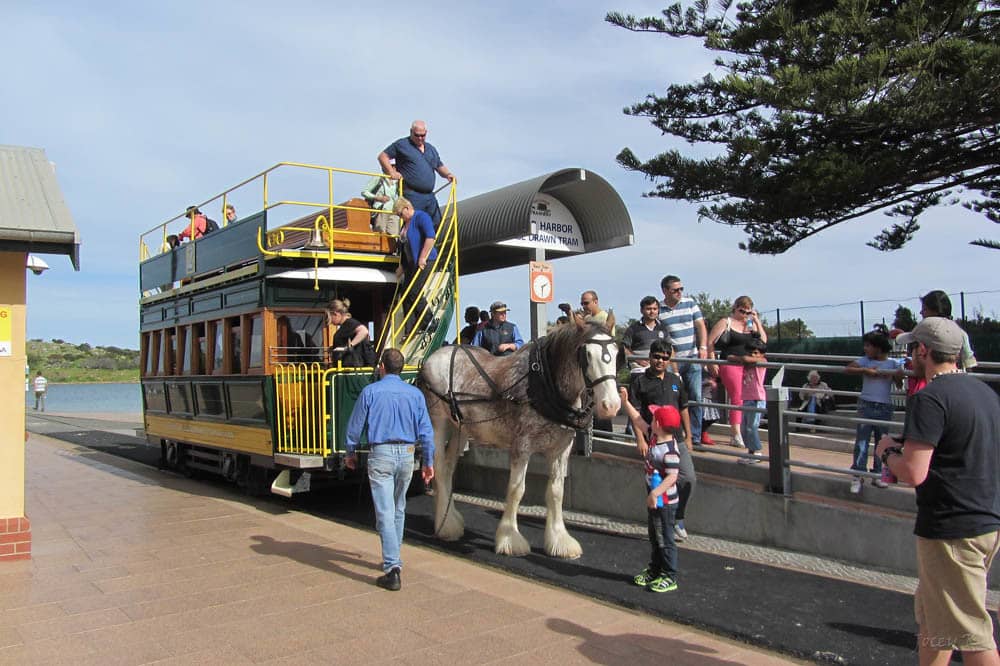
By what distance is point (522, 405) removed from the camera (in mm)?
7379

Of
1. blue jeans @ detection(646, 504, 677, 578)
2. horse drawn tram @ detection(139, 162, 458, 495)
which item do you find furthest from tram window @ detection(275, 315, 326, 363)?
blue jeans @ detection(646, 504, 677, 578)

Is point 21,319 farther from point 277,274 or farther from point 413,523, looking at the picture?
point 413,523

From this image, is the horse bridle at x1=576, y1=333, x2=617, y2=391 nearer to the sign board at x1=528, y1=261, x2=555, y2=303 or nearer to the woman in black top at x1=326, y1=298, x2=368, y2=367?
the sign board at x1=528, y1=261, x2=555, y2=303

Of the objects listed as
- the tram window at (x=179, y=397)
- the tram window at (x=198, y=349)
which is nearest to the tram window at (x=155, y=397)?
the tram window at (x=179, y=397)

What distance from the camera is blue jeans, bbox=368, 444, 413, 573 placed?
638cm

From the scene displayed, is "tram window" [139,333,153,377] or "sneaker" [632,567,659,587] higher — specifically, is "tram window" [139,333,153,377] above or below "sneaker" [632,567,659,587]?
above

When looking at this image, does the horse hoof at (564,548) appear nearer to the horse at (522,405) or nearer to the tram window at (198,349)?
the horse at (522,405)

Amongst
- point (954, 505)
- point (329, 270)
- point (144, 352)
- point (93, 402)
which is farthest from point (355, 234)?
point (93, 402)

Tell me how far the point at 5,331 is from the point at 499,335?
537 centimetres

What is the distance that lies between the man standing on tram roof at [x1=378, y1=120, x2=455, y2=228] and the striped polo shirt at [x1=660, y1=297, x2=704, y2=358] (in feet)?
11.2

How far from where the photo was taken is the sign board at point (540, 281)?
960 centimetres

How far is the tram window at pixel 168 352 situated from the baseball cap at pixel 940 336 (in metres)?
12.4

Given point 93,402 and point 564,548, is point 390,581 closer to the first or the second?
point 564,548

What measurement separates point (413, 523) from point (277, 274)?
11.3ft
